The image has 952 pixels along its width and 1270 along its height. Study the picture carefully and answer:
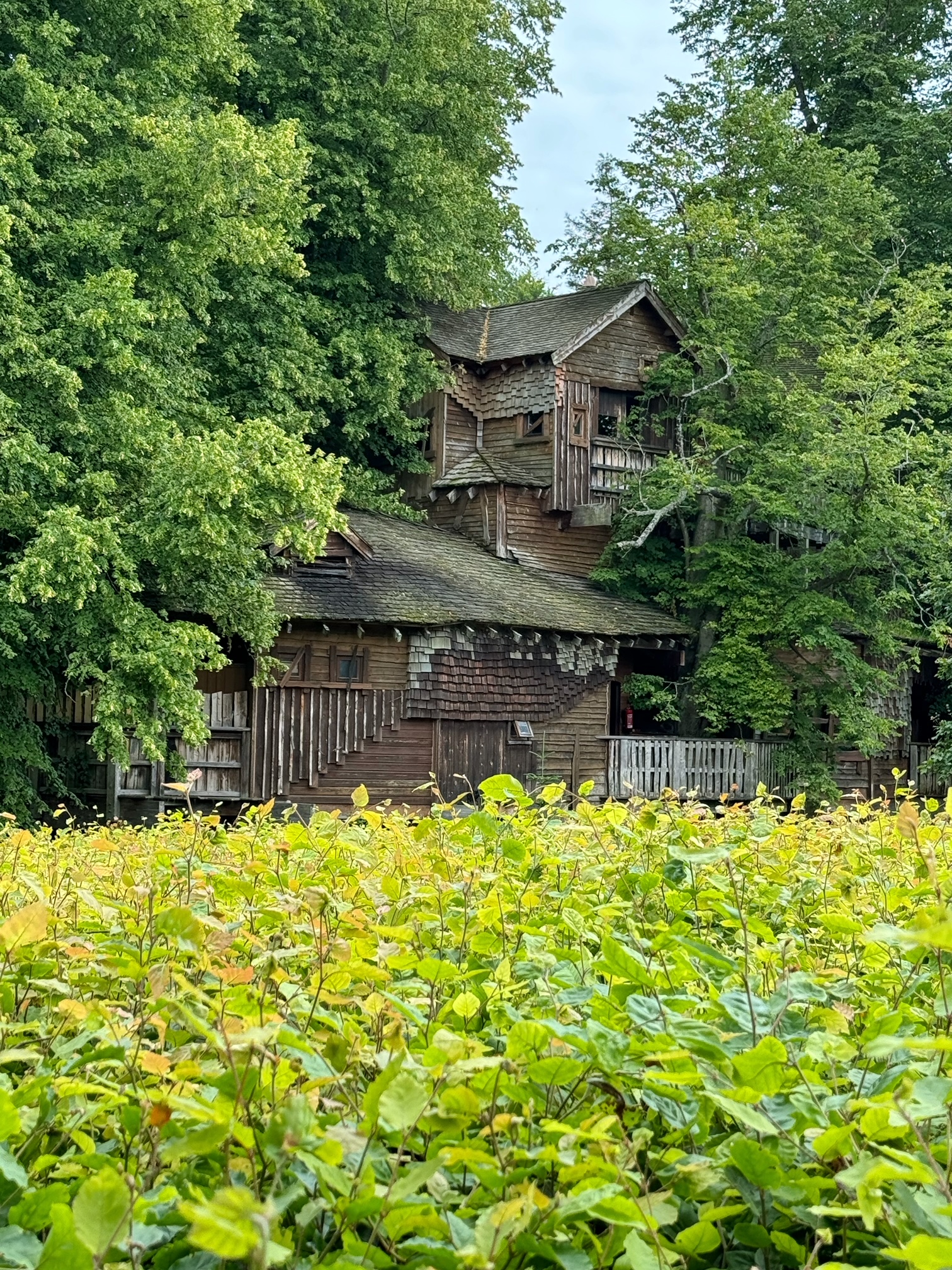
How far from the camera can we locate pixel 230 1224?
4.71ft

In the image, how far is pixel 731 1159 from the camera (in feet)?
7.29


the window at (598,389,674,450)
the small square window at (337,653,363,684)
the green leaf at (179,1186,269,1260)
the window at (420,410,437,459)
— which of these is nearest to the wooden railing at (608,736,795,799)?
the small square window at (337,653,363,684)

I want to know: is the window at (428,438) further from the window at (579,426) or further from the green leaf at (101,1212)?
the green leaf at (101,1212)

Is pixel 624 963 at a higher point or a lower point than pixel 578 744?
higher

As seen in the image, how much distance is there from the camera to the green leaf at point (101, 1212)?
171 centimetres

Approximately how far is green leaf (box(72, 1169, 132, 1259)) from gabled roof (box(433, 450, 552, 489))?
28.4 metres

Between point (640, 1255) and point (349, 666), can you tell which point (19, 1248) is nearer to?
point (640, 1255)

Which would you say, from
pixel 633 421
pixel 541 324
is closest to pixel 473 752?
pixel 633 421

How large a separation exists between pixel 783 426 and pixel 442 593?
28.9 ft

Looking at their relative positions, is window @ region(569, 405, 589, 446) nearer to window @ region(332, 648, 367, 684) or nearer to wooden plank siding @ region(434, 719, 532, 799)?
wooden plank siding @ region(434, 719, 532, 799)

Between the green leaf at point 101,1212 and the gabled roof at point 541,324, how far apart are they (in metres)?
29.2

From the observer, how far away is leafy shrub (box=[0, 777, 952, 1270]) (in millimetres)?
1959

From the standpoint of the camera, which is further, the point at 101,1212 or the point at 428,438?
the point at 428,438

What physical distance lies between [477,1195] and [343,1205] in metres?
0.27
